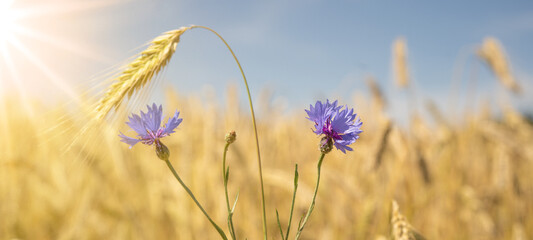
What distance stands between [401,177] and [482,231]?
891mm

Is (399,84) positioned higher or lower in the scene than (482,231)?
higher

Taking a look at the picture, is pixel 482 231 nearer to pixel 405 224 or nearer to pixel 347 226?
pixel 347 226

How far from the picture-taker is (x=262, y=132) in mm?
2594

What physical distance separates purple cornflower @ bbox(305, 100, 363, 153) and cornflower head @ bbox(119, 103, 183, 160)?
0.18 meters

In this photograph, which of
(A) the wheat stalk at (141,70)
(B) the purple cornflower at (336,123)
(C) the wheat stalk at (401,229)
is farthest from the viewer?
(C) the wheat stalk at (401,229)

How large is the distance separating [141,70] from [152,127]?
18cm

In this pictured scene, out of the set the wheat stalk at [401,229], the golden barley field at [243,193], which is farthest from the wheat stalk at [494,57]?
the wheat stalk at [401,229]

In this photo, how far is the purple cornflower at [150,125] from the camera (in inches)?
17.8

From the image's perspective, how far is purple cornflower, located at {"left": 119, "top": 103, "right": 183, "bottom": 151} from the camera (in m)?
0.45

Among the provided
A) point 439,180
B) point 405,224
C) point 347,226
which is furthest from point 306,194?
point 439,180

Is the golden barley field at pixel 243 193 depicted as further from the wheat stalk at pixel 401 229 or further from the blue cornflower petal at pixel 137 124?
the blue cornflower petal at pixel 137 124

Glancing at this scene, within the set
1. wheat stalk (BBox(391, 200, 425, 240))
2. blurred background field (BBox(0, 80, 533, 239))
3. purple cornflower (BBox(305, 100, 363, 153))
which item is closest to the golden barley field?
blurred background field (BBox(0, 80, 533, 239))

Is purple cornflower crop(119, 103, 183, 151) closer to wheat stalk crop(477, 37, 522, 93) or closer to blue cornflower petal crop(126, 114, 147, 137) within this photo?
blue cornflower petal crop(126, 114, 147, 137)

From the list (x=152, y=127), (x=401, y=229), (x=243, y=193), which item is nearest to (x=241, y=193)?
(x=243, y=193)
